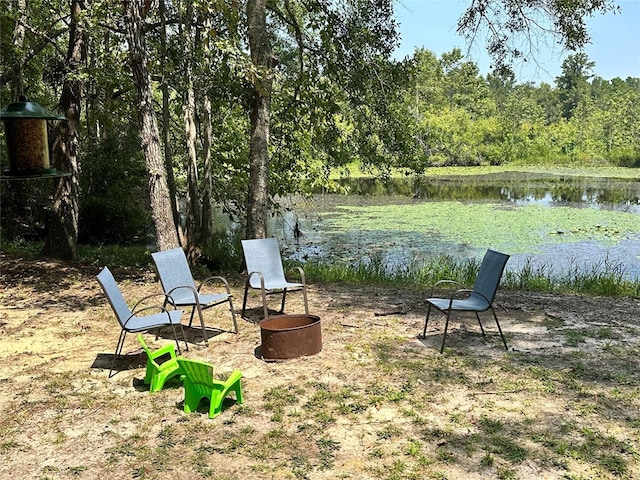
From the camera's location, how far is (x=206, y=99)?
9.04 m

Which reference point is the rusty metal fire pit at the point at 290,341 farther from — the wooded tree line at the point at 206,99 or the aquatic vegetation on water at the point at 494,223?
the aquatic vegetation on water at the point at 494,223

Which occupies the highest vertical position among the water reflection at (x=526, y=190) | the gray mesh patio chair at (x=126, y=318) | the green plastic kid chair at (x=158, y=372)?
the water reflection at (x=526, y=190)

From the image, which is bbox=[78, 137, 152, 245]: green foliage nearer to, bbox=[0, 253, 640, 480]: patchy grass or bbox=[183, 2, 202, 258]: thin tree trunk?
bbox=[183, 2, 202, 258]: thin tree trunk

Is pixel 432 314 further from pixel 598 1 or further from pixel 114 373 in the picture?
pixel 598 1

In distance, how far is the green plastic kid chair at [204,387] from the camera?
3232 mm

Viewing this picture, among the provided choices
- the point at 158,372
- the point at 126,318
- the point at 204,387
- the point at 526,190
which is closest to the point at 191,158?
the point at 126,318

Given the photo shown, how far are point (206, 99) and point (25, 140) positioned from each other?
22.0ft

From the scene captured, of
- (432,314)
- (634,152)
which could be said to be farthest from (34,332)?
(634,152)

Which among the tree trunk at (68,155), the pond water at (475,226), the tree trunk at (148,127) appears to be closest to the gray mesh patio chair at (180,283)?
the tree trunk at (148,127)

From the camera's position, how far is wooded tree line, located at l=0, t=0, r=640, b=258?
6695mm

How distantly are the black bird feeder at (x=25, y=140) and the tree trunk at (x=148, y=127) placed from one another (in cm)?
336

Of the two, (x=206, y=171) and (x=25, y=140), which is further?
(x=206, y=171)

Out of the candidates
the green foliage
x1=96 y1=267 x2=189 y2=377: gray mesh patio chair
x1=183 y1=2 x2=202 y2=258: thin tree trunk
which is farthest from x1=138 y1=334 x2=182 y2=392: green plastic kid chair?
the green foliage

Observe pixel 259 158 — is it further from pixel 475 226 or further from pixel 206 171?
pixel 475 226
